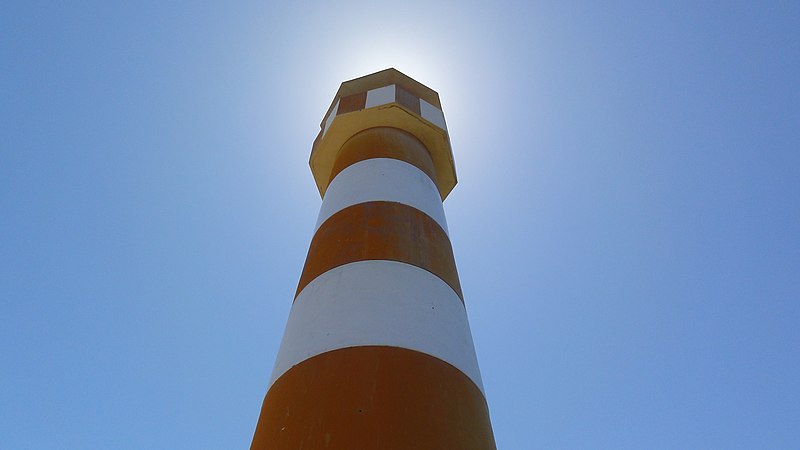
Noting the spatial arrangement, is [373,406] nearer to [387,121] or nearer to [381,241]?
[381,241]

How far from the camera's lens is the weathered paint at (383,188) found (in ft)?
9.39

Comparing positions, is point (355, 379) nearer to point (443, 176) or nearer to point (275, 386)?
point (275, 386)

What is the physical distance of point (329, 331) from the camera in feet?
6.39

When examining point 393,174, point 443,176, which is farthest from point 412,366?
point 443,176

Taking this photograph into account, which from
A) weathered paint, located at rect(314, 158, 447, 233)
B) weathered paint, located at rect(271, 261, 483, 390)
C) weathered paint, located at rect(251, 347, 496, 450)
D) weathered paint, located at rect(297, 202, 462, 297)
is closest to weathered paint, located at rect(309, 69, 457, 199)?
weathered paint, located at rect(314, 158, 447, 233)

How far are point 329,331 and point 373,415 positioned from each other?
1.47ft

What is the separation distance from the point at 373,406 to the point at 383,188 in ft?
4.98

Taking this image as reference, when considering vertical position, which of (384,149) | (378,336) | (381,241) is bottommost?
(378,336)

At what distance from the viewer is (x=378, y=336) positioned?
188cm

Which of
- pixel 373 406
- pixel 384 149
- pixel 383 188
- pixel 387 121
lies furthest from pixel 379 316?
pixel 387 121

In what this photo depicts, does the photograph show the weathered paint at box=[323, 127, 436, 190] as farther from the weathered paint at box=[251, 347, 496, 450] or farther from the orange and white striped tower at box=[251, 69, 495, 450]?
the weathered paint at box=[251, 347, 496, 450]

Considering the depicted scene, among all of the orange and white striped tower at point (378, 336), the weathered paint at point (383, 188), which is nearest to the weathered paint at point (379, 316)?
the orange and white striped tower at point (378, 336)

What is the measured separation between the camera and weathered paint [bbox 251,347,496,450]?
1562mm

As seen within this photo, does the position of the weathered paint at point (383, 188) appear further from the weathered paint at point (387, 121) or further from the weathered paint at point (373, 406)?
the weathered paint at point (373, 406)
